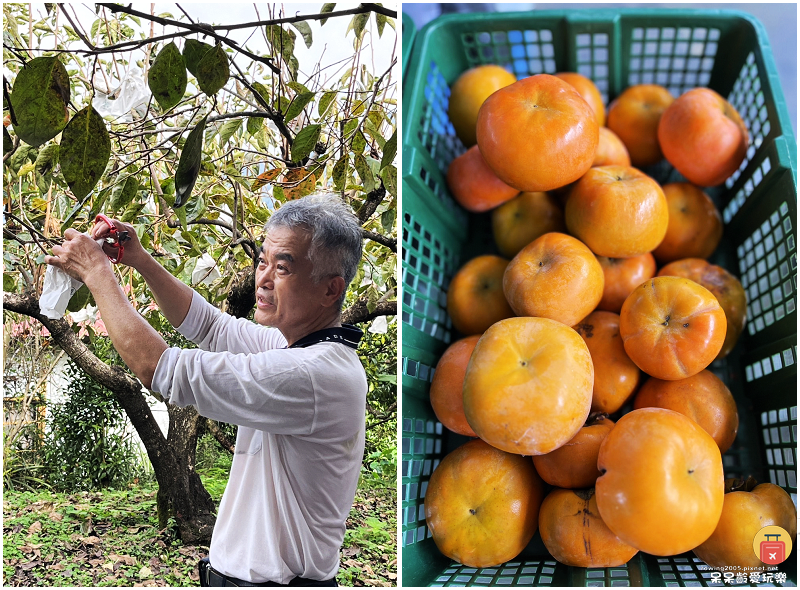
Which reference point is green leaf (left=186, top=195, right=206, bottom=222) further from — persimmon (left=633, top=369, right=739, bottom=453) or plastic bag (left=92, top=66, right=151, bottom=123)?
persimmon (left=633, top=369, right=739, bottom=453)

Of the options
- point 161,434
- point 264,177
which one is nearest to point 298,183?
point 264,177

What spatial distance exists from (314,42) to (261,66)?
10 centimetres

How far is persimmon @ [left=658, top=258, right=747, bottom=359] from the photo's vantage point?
1092mm

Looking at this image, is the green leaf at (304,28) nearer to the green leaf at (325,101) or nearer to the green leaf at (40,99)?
the green leaf at (325,101)

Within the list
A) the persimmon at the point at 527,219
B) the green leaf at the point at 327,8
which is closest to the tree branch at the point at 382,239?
the persimmon at the point at 527,219

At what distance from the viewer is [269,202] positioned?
1.03 m

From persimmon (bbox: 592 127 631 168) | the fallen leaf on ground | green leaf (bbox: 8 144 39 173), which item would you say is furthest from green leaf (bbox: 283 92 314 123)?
the fallen leaf on ground

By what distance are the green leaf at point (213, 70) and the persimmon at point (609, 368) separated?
696 millimetres

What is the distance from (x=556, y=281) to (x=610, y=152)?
35 centimetres

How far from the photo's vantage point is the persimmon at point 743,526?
0.91 metres

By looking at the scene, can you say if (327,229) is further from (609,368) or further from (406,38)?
(609,368)

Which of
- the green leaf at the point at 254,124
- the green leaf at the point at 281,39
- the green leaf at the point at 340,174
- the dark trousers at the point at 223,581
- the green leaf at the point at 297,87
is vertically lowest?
the dark trousers at the point at 223,581

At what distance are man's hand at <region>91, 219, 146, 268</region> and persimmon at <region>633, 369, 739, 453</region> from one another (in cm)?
88

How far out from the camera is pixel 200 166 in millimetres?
1000
